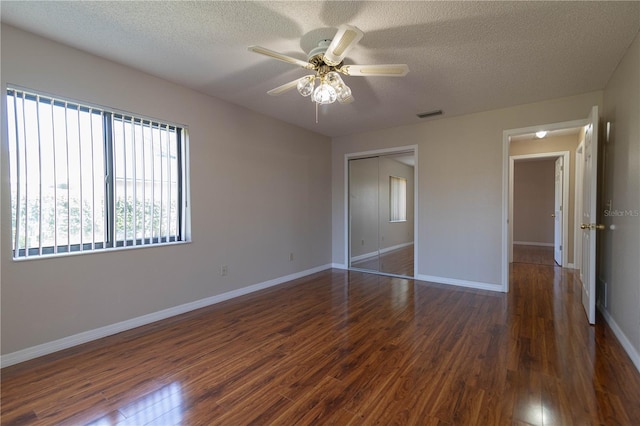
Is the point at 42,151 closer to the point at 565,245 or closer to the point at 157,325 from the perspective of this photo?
the point at 157,325

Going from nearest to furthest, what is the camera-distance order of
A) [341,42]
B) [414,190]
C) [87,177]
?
[341,42], [87,177], [414,190]

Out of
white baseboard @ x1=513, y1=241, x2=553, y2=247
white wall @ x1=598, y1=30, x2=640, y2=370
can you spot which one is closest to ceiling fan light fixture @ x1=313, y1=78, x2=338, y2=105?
white wall @ x1=598, y1=30, x2=640, y2=370

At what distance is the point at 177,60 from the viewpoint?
2.62 metres

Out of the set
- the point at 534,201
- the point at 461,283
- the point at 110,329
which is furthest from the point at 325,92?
the point at 534,201

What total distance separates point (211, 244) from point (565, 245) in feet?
20.6

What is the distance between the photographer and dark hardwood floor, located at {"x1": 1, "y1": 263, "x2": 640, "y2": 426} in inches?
64.4

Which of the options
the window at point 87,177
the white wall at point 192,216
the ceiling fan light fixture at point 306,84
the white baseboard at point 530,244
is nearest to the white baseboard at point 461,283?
the white wall at point 192,216

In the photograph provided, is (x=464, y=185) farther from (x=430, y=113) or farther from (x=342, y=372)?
(x=342, y=372)

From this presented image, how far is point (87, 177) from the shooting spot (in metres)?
2.55

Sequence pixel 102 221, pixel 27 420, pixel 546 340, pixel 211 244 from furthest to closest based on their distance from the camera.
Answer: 1. pixel 211 244
2. pixel 102 221
3. pixel 546 340
4. pixel 27 420

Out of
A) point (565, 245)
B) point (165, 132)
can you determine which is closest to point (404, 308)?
point (165, 132)

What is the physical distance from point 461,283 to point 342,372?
2.93m

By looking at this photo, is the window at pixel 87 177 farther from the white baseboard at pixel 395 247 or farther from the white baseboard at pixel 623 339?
the white baseboard at pixel 623 339

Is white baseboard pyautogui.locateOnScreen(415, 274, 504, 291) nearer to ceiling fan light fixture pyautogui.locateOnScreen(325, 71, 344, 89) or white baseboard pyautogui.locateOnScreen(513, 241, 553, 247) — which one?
ceiling fan light fixture pyautogui.locateOnScreen(325, 71, 344, 89)
